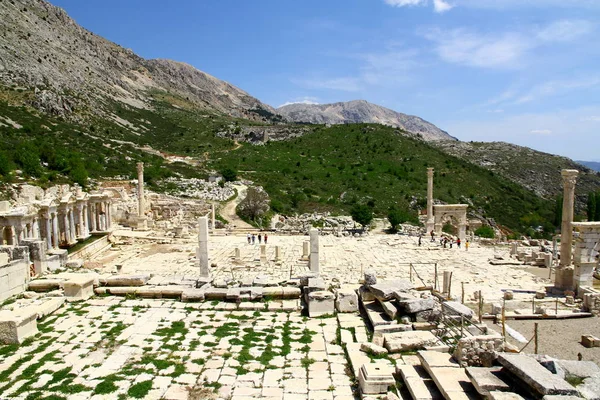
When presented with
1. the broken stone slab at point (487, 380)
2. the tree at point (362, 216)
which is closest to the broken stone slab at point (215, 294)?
the broken stone slab at point (487, 380)

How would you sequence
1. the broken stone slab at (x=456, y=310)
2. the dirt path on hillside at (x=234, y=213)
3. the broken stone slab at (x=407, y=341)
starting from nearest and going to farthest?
the broken stone slab at (x=407, y=341) → the broken stone slab at (x=456, y=310) → the dirt path on hillside at (x=234, y=213)

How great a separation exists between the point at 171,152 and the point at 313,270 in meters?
50.1

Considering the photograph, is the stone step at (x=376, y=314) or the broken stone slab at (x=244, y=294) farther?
the broken stone slab at (x=244, y=294)

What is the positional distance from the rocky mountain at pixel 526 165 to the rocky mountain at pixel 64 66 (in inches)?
2852

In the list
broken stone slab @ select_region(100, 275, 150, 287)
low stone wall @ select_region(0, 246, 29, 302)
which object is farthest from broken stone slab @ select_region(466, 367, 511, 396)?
low stone wall @ select_region(0, 246, 29, 302)

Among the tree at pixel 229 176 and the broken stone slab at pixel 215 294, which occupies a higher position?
the tree at pixel 229 176

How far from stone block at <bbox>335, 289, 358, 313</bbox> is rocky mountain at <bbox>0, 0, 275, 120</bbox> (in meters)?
54.5

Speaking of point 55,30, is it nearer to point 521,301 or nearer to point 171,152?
point 171,152

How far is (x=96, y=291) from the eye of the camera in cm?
1183

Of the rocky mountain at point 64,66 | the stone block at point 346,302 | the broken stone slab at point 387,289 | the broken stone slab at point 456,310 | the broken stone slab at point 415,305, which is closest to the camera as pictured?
the broken stone slab at point 456,310

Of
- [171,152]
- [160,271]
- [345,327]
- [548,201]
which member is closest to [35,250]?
[160,271]

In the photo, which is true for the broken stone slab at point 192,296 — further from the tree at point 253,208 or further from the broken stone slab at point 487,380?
the tree at point 253,208

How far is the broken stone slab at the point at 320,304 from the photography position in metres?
10.4

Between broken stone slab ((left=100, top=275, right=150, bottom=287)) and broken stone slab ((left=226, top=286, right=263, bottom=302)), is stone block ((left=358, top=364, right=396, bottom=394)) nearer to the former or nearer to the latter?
broken stone slab ((left=226, top=286, right=263, bottom=302))
